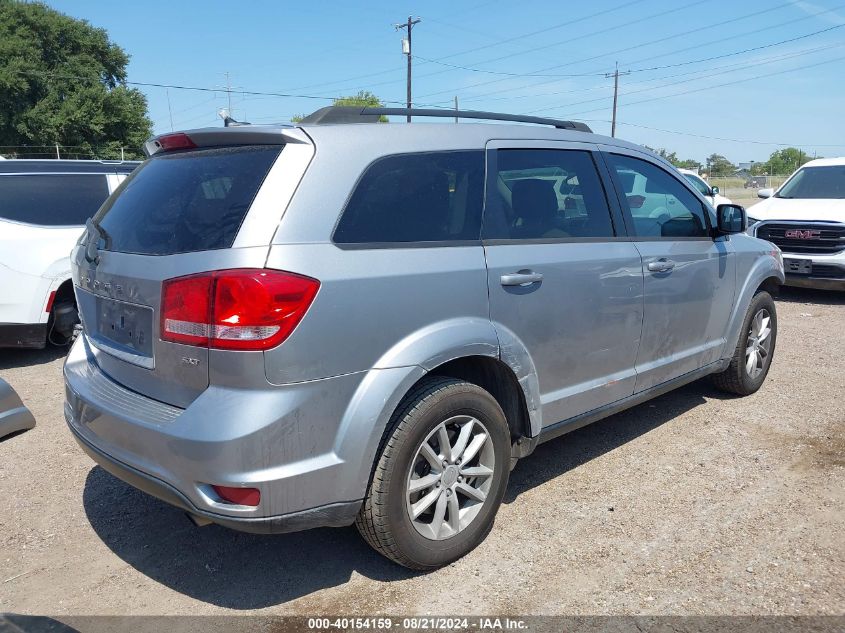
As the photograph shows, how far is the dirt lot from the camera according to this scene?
2.83 m

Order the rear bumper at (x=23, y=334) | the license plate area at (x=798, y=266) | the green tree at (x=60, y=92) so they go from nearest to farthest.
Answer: the rear bumper at (x=23, y=334) < the license plate area at (x=798, y=266) < the green tree at (x=60, y=92)

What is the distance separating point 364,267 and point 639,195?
2.18 metres

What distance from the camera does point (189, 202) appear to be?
2736 millimetres

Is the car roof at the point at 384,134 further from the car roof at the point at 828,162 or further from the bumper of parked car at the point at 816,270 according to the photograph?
the car roof at the point at 828,162

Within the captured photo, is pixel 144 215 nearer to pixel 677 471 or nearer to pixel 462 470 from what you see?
pixel 462 470

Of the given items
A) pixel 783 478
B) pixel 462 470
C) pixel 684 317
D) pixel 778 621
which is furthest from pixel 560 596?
pixel 684 317

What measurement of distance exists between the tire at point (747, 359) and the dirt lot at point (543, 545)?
23.3 inches

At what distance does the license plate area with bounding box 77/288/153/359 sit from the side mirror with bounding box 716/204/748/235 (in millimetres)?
3671

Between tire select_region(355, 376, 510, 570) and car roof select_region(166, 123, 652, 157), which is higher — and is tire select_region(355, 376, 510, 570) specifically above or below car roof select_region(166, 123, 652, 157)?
below

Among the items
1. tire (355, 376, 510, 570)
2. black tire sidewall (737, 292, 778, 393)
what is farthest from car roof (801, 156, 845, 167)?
tire (355, 376, 510, 570)

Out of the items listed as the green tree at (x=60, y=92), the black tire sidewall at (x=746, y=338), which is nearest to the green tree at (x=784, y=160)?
the green tree at (x=60, y=92)

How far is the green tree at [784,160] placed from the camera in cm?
6928

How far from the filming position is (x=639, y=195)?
4098 mm

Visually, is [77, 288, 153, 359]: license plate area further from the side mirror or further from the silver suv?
the side mirror
